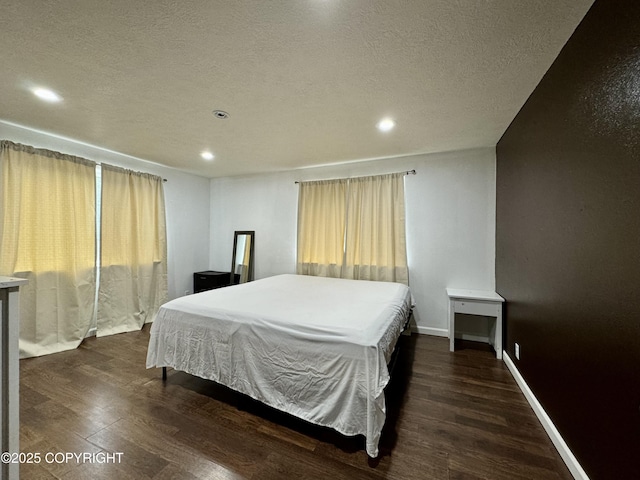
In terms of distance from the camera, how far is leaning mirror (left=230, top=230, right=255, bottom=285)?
15.5 ft

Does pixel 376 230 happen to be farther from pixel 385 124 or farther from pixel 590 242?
pixel 590 242

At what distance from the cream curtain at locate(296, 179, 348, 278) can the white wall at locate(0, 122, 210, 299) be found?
2.12m

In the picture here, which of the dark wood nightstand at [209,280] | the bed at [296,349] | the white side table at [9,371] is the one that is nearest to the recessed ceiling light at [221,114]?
the bed at [296,349]

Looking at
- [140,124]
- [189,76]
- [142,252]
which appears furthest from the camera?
[142,252]

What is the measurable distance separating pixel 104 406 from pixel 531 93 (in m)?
4.07

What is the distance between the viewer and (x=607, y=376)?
3.81 ft

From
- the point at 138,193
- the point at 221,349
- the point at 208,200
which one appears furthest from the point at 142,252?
the point at 221,349

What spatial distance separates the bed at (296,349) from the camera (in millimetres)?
1522

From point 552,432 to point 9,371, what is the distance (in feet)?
9.36

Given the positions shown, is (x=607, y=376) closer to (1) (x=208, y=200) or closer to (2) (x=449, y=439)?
(2) (x=449, y=439)

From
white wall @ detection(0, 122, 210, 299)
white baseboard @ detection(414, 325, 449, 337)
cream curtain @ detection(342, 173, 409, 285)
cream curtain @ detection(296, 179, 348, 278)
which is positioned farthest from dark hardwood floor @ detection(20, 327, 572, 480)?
white wall @ detection(0, 122, 210, 299)

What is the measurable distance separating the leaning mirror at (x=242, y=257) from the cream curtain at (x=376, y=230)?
1.81 metres

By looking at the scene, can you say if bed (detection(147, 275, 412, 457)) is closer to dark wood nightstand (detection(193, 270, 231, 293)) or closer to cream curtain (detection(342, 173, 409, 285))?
cream curtain (detection(342, 173, 409, 285))

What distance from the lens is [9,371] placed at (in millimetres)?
1045
